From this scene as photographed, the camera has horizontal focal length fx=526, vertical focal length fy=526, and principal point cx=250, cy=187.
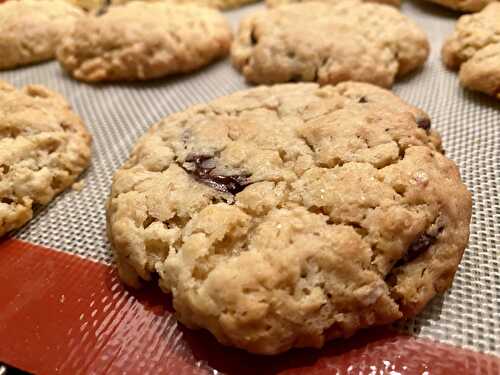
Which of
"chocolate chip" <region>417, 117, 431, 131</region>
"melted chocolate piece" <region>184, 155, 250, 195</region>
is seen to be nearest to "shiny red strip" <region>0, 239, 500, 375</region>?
"melted chocolate piece" <region>184, 155, 250, 195</region>

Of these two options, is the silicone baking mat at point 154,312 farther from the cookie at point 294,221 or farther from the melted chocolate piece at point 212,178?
the melted chocolate piece at point 212,178

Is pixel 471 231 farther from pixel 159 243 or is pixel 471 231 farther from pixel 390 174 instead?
pixel 159 243

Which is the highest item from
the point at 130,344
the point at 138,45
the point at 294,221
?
the point at 294,221

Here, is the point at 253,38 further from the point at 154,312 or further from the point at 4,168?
the point at 154,312

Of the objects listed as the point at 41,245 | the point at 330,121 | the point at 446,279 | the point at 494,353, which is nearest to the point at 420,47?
the point at 330,121

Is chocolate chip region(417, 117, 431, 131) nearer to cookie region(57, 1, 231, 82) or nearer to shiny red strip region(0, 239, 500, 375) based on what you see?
shiny red strip region(0, 239, 500, 375)

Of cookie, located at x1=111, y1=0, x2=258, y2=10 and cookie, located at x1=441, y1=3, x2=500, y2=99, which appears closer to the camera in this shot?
cookie, located at x1=441, y1=3, x2=500, y2=99

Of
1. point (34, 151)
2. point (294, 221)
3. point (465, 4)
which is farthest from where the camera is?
point (465, 4)

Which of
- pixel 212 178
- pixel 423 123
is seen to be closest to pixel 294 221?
pixel 212 178
